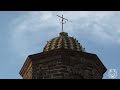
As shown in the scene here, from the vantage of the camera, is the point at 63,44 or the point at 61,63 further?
the point at 63,44

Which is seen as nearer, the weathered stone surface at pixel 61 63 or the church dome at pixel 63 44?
the weathered stone surface at pixel 61 63

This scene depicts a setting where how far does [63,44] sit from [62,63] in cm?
114

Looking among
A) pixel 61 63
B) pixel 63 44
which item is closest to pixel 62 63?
pixel 61 63

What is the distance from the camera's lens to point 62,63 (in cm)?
2059

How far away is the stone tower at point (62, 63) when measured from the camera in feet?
66.3

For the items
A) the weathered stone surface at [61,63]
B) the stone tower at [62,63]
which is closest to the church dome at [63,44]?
the stone tower at [62,63]

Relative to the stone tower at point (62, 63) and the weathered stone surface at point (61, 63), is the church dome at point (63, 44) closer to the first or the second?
the stone tower at point (62, 63)

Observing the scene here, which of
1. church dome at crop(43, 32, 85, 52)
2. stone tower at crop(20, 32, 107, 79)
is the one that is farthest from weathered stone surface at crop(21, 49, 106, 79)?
church dome at crop(43, 32, 85, 52)

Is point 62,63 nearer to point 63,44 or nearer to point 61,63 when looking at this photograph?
point 61,63

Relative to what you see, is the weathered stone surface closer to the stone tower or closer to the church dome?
the stone tower

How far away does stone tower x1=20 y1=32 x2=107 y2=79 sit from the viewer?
20.2 m
